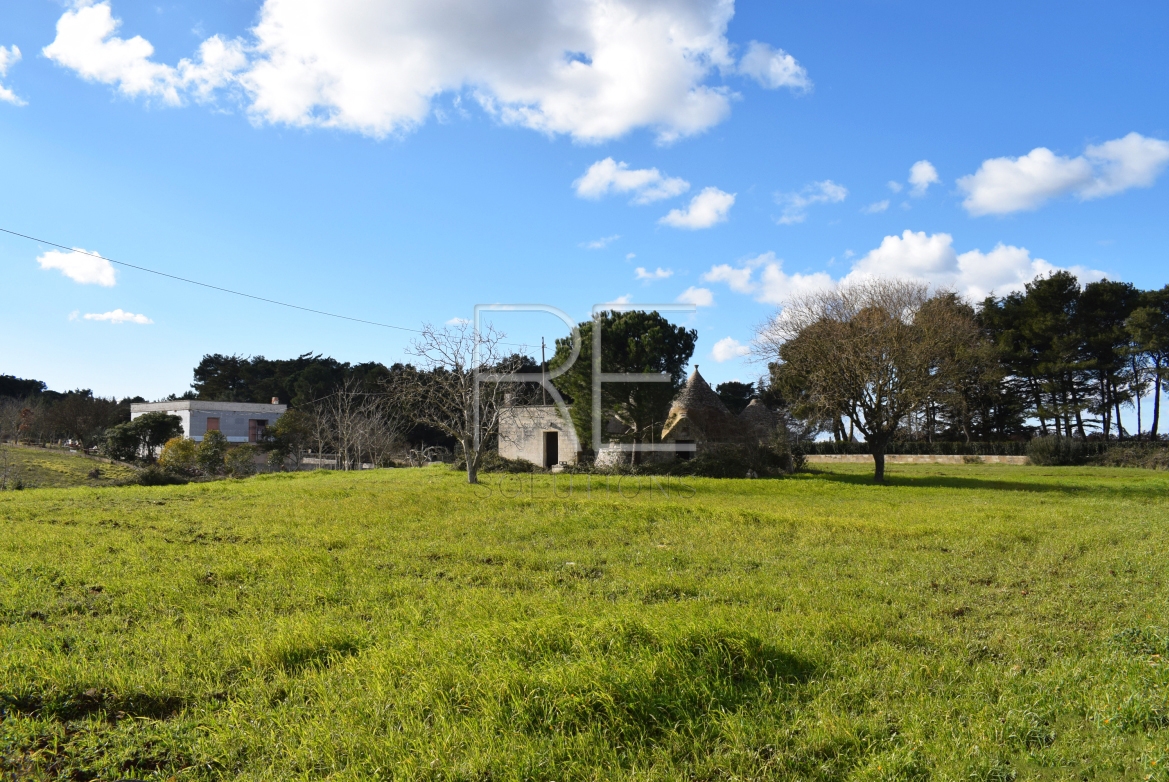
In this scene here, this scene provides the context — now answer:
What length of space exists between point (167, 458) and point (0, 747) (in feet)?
93.7

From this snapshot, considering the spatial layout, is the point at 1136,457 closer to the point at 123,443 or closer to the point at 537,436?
the point at 537,436

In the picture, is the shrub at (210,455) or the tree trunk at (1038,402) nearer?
the shrub at (210,455)

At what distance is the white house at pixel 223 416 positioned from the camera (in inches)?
1752

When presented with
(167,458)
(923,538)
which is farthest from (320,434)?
(923,538)

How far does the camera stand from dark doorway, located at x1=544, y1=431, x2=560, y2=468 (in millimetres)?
30047

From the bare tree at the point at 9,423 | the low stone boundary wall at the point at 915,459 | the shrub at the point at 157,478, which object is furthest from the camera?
the bare tree at the point at 9,423

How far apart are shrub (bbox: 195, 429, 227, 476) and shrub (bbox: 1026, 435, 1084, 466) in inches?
1615

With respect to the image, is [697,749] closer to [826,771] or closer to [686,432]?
[826,771]

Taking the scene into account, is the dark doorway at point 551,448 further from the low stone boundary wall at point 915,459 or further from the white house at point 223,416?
the white house at point 223,416

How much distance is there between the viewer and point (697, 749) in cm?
374

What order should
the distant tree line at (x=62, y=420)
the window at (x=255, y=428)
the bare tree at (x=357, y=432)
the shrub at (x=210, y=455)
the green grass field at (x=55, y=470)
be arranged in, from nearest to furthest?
the green grass field at (x=55, y=470) < the shrub at (x=210, y=455) < the bare tree at (x=357, y=432) < the distant tree line at (x=62, y=420) < the window at (x=255, y=428)

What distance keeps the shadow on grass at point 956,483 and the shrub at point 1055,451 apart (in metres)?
12.9

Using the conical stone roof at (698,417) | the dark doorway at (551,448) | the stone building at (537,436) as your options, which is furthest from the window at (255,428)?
the conical stone roof at (698,417)

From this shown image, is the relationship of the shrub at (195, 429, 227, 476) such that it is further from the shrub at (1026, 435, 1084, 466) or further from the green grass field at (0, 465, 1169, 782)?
the shrub at (1026, 435, 1084, 466)
